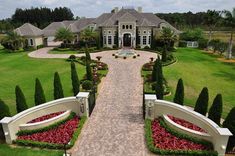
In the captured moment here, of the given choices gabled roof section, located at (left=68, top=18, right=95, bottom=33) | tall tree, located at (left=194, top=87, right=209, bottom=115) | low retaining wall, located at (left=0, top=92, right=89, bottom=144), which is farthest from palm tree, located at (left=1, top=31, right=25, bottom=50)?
tall tree, located at (left=194, top=87, right=209, bottom=115)

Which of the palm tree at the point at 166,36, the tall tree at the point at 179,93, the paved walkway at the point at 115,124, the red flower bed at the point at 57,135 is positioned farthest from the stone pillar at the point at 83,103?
the palm tree at the point at 166,36

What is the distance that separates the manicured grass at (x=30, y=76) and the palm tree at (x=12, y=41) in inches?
532

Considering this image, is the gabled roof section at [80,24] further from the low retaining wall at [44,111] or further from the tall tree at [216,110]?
the tall tree at [216,110]

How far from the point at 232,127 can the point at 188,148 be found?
107 inches

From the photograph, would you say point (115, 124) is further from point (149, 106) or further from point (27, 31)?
point (27, 31)

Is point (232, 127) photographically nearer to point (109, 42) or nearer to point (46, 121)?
point (46, 121)

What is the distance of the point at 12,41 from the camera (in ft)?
162

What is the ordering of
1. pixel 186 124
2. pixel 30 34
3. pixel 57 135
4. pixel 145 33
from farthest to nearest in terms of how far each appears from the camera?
pixel 30 34 < pixel 145 33 < pixel 186 124 < pixel 57 135

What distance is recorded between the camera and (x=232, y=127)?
36.4 ft

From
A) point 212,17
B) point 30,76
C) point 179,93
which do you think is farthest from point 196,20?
point 179,93

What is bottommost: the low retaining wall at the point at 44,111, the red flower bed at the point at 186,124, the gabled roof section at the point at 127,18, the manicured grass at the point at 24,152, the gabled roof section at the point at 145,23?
the manicured grass at the point at 24,152

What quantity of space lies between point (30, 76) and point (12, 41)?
2631 cm

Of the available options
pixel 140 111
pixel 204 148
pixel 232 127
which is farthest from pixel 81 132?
pixel 232 127

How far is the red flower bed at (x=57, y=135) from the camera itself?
12594mm
